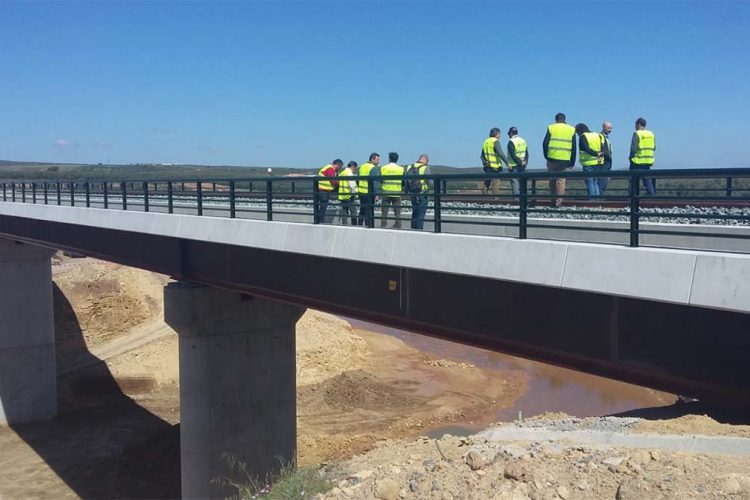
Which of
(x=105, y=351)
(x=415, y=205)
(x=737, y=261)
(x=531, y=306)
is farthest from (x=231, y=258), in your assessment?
(x=105, y=351)

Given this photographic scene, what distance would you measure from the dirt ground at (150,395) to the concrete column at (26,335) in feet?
2.79

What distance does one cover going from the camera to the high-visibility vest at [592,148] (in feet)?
41.3

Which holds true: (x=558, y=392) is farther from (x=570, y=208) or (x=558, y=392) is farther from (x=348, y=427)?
(x=570, y=208)

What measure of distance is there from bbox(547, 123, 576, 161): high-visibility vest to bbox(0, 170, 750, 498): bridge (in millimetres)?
2685

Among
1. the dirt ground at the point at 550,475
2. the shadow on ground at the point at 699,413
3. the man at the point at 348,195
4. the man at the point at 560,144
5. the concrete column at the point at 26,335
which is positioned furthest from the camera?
the concrete column at the point at 26,335

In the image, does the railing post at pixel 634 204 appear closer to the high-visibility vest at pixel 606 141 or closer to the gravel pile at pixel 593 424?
the gravel pile at pixel 593 424

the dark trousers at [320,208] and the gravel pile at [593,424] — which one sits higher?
the dark trousers at [320,208]

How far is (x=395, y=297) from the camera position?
1127cm

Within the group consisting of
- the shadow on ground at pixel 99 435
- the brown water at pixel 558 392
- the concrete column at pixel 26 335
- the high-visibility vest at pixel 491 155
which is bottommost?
the brown water at pixel 558 392

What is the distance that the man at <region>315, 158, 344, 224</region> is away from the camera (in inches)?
487

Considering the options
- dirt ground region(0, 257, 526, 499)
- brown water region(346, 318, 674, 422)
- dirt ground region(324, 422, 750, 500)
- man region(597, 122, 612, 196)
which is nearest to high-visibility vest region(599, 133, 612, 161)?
man region(597, 122, 612, 196)

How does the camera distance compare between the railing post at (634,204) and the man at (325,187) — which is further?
the man at (325,187)

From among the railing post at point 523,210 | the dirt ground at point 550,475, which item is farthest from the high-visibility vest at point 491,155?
the dirt ground at point 550,475

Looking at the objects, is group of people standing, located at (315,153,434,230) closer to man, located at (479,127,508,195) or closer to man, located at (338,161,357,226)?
man, located at (338,161,357,226)
